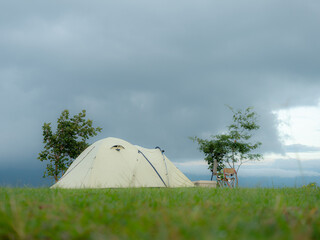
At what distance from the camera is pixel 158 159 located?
36.5 feet

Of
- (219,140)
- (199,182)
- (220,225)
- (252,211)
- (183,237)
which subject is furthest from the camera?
(219,140)

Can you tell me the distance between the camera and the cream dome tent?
9.80m

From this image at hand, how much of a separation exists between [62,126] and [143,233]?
14.0m

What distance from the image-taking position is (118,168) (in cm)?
1011

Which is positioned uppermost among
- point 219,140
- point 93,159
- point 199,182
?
point 219,140

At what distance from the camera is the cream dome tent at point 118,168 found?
9.80m

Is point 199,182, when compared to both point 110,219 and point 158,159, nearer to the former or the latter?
point 158,159

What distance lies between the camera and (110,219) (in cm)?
223

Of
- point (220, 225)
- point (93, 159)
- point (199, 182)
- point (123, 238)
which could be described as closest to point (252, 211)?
point (220, 225)

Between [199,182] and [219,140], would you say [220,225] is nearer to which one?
[199,182]

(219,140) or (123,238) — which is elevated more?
(219,140)

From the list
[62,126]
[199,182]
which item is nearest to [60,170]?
[62,126]

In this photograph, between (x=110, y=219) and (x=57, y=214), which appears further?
(x=57, y=214)

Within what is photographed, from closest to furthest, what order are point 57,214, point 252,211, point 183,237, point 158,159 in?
point 183,237 → point 57,214 → point 252,211 → point 158,159
